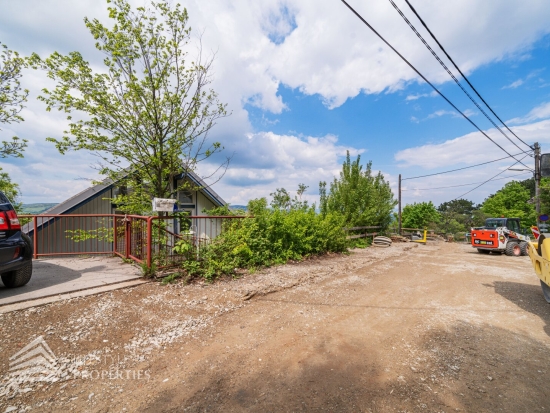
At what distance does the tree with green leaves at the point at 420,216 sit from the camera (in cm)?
2630

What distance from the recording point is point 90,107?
5828 mm

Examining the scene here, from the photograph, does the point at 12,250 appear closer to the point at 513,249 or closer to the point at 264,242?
the point at 264,242

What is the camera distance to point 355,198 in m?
14.5

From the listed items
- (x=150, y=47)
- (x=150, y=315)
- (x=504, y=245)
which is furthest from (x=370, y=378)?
(x=504, y=245)

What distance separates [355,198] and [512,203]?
124 feet

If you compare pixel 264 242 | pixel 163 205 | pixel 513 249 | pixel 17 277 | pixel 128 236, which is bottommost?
pixel 513 249

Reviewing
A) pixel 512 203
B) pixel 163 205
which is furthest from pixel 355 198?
pixel 512 203

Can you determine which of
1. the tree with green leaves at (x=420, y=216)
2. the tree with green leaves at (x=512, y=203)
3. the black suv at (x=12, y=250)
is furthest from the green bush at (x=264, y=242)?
the tree with green leaves at (x=512, y=203)

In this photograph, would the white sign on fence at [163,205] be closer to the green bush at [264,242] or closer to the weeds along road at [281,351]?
the green bush at [264,242]

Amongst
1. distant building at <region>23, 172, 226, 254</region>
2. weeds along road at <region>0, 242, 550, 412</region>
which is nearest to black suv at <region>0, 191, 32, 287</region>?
weeds along road at <region>0, 242, 550, 412</region>

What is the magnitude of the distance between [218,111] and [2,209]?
5.04 meters

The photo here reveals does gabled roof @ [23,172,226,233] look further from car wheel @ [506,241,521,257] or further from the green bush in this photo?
car wheel @ [506,241,521,257]

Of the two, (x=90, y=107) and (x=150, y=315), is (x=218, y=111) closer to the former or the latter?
(x=90, y=107)

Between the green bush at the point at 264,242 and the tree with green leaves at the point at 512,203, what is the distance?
130 feet
